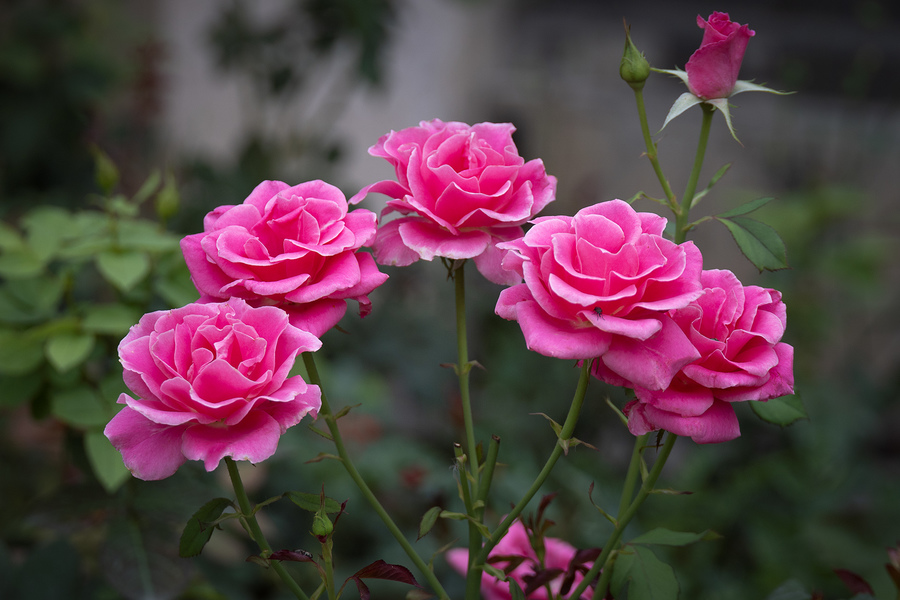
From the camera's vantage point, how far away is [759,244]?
0.49 meters

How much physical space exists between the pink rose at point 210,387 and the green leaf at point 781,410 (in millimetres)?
330

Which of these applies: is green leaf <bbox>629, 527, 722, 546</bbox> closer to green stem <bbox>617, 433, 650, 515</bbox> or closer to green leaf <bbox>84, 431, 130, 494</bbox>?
green stem <bbox>617, 433, 650, 515</bbox>

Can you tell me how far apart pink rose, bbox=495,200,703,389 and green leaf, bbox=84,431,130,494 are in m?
0.50

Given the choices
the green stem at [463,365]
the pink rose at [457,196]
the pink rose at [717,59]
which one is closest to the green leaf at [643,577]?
the green stem at [463,365]

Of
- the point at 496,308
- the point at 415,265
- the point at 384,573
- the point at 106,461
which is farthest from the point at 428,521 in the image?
the point at 415,265

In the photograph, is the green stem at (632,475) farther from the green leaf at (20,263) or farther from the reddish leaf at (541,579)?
the green leaf at (20,263)

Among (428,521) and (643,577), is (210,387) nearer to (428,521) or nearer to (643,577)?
(428,521)

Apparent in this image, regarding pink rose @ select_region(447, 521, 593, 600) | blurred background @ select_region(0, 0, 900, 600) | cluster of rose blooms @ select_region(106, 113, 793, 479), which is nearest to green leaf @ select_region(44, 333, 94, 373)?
blurred background @ select_region(0, 0, 900, 600)

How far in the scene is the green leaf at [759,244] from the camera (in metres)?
0.47

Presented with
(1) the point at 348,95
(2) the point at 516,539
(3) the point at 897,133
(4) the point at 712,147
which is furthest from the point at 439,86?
(2) the point at 516,539

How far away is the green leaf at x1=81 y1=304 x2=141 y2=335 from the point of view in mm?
735

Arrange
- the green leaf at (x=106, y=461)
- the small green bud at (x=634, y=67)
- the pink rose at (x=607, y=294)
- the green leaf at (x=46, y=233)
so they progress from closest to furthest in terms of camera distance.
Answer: the pink rose at (x=607, y=294) → the small green bud at (x=634, y=67) → the green leaf at (x=106, y=461) → the green leaf at (x=46, y=233)

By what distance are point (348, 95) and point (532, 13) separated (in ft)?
2.81

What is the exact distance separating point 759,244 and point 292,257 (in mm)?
330
